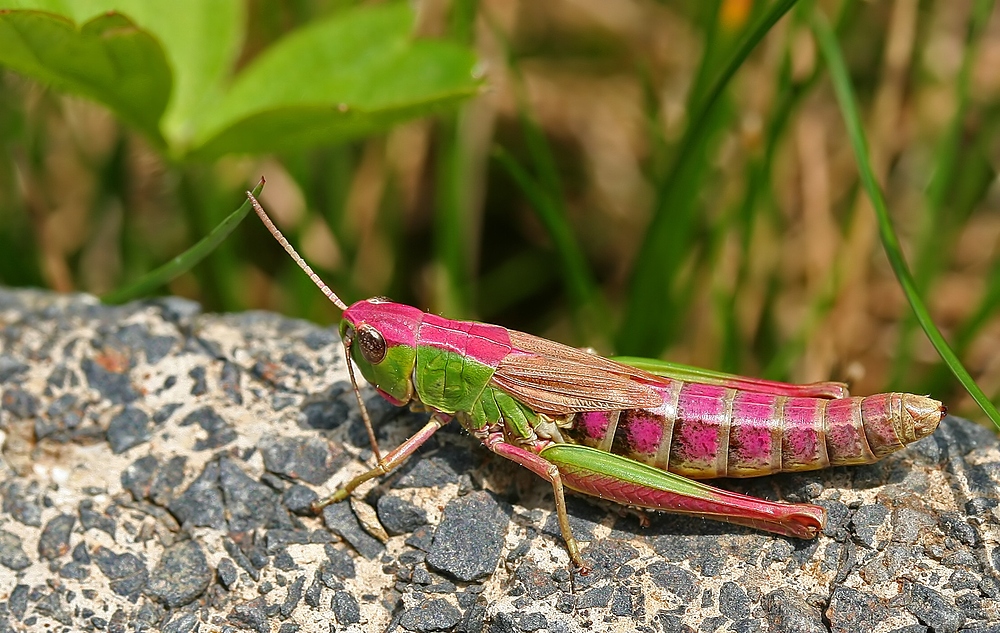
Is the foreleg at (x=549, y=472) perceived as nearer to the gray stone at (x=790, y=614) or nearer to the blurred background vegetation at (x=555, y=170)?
the gray stone at (x=790, y=614)

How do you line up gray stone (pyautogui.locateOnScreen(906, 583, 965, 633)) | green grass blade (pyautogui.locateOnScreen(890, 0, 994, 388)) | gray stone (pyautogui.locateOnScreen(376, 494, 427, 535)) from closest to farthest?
gray stone (pyautogui.locateOnScreen(906, 583, 965, 633))
gray stone (pyautogui.locateOnScreen(376, 494, 427, 535))
green grass blade (pyautogui.locateOnScreen(890, 0, 994, 388))

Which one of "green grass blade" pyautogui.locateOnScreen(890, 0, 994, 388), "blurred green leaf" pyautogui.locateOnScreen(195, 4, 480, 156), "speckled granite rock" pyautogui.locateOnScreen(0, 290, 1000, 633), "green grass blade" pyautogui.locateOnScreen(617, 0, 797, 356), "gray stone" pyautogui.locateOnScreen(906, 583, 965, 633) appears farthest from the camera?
"green grass blade" pyautogui.locateOnScreen(890, 0, 994, 388)

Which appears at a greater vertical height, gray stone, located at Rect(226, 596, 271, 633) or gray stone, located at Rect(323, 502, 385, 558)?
gray stone, located at Rect(323, 502, 385, 558)

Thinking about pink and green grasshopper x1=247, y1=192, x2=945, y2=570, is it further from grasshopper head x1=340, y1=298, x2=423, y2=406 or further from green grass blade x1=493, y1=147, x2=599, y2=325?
green grass blade x1=493, y1=147, x2=599, y2=325

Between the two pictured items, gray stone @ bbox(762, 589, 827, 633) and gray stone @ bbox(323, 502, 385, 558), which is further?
gray stone @ bbox(323, 502, 385, 558)

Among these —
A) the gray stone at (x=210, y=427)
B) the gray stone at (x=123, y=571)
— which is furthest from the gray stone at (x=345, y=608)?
the gray stone at (x=210, y=427)

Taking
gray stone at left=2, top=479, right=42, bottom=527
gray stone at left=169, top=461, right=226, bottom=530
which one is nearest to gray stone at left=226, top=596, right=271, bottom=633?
gray stone at left=169, top=461, right=226, bottom=530

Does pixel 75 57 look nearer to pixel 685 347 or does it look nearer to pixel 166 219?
pixel 166 219
